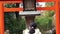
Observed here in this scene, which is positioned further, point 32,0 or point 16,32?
point 16,32

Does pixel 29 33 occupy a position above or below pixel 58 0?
below

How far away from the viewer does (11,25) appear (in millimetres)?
3830

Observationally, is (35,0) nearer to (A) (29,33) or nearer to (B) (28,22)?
(B) (28,22)

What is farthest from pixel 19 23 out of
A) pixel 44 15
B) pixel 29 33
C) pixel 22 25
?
pixel 29 33

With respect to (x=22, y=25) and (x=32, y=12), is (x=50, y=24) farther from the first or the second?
(x=32, y=12)

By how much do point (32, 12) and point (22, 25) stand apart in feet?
4.90

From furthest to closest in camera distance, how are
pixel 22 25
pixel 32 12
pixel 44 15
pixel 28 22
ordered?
1. pixel 44 15
2. pixel 22 25
3. pixel 28 22
4. pixel 32 12

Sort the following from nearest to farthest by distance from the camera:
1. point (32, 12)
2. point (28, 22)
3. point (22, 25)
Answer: point (32, 12) < point (28, 22) < point (22, 25)

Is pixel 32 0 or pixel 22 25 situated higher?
pixel 32 0

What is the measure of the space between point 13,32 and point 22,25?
11.4 inches

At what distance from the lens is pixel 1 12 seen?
7.84 feet

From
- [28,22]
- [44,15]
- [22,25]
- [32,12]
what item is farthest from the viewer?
[44,15]

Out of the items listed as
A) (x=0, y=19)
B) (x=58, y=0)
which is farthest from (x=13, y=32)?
(x=58, y=0)

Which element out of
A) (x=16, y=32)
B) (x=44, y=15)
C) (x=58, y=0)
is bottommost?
(x=16, y=32)
